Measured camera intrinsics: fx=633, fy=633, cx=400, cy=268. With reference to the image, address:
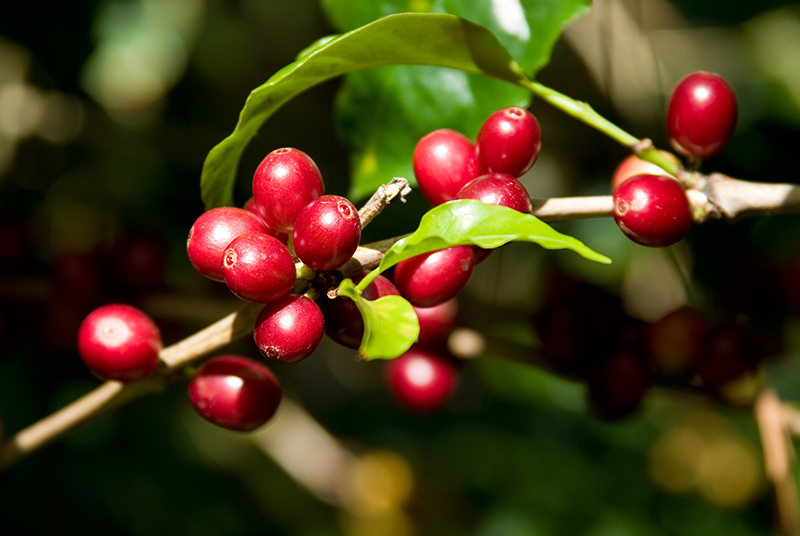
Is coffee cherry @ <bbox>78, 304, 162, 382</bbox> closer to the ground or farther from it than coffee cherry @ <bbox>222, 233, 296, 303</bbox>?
closer to the ground

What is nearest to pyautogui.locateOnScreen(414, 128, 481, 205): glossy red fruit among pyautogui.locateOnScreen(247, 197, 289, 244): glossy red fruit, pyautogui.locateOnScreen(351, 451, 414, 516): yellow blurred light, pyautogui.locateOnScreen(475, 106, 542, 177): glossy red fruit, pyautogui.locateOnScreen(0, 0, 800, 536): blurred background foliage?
pyautogui.locateOnScreen(475, 106, 542, 177): glossy red fruit

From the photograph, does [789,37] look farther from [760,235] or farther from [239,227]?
[239,227]

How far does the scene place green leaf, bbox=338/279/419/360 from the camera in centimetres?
46

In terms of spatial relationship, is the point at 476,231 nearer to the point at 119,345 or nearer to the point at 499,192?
the point at 499,192

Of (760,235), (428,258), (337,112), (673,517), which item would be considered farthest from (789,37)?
(428,258)

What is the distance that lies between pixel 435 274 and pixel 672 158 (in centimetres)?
35

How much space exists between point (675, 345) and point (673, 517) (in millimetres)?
1054

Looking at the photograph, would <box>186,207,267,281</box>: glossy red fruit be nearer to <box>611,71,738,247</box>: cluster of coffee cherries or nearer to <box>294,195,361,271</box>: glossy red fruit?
<box>294,195,361,271</box>: glossy red fruit

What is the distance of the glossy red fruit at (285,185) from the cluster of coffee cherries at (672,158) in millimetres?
294

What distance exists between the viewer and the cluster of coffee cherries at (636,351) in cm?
85

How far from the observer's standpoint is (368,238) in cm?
129

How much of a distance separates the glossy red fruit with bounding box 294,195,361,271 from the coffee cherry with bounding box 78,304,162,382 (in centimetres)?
22

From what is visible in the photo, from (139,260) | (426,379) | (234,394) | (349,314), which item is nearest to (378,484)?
(426,379)

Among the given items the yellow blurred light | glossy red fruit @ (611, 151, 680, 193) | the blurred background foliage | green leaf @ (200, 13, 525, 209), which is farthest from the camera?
the yellow blurred light
